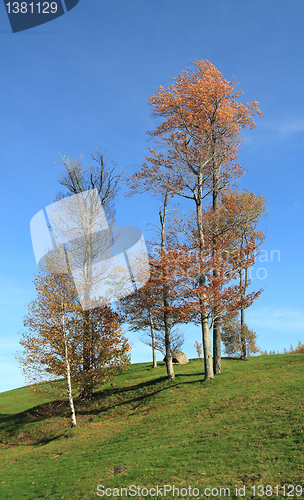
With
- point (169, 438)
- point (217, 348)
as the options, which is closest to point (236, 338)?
point (217, 348)

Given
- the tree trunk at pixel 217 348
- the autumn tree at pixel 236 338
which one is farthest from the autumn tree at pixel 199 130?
the autumn tree at pixel 236 338

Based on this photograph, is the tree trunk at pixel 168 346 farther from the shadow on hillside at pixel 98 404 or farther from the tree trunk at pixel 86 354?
the tree trunk at pixel 86 354

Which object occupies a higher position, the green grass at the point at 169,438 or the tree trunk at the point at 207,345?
the tree trunk at the point at 207,345

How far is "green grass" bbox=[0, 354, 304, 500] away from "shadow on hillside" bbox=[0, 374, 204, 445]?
0.26ft

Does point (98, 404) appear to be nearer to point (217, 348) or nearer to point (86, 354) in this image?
point (86, 354)

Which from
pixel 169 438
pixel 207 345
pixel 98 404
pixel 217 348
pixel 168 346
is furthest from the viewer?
pixel 168 346

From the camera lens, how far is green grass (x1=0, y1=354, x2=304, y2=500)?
32.8ft

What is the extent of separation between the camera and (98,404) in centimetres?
2145

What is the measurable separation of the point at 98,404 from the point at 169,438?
919cm

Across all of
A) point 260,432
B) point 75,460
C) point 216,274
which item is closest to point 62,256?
point 216,274

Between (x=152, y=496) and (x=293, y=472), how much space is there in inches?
152

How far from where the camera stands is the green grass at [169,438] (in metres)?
9.98

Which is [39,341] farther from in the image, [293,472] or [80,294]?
[293,472]

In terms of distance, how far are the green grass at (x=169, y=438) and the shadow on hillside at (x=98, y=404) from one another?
0.26ft
